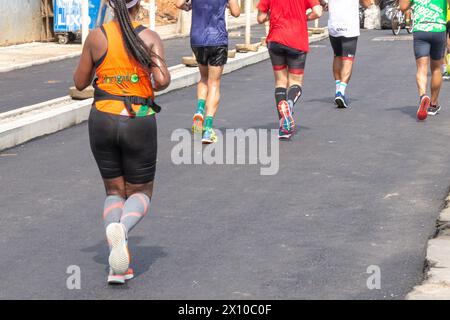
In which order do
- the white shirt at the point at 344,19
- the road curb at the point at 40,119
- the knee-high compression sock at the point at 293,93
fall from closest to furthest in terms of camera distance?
the road curb at the point at 40,119
the knee-high compression sock at the point at 293,93
the white shirt at the point at 344,19

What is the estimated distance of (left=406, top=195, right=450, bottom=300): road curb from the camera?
608 centimetres

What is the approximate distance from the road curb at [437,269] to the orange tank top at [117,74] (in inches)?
72.5

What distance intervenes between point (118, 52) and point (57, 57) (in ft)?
53.8

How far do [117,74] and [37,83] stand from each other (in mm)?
11726

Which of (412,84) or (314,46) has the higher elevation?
(412,84)

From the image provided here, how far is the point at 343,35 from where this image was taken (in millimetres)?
14594

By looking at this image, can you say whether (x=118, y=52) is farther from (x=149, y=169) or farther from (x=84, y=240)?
(x=84, y=240)

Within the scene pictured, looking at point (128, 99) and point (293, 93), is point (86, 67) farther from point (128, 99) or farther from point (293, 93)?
point (293, 93)

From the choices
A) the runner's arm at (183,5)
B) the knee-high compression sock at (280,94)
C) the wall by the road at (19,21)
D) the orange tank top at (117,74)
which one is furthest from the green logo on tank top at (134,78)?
the wall by the road at (19,21)

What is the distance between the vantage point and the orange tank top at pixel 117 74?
6.39 m

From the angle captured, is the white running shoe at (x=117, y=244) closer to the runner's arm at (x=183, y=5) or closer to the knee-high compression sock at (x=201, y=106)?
the knee-high compression sock at (x=201, y=106)

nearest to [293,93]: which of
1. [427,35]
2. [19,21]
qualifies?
[427,35]
